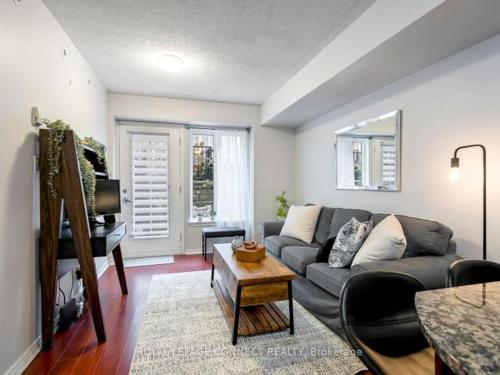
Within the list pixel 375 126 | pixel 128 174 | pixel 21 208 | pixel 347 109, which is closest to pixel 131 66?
pixel 128 174

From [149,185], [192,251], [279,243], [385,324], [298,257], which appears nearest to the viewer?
[385,324]

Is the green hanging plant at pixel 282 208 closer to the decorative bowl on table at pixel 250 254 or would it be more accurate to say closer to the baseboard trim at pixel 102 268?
the decorative bowl on table at pixel 250 254

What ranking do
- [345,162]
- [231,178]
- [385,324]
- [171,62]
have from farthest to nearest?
[231,178], [345,162], [171,62], [385,324]

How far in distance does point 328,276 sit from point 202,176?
3.09 metres

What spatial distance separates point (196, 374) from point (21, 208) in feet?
5.13

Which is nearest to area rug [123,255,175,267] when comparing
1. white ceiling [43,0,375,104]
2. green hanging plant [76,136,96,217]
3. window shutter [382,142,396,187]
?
green hanging plant [76,136,96,217]

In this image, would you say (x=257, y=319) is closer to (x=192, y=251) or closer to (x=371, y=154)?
(x=371, y=154)

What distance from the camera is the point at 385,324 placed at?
1.02m

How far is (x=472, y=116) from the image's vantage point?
79.5 inches

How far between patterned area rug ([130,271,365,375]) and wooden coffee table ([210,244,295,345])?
3.0 inches

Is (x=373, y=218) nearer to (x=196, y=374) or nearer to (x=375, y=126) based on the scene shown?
(x=375, y=126)

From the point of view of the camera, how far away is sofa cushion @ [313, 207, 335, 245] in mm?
3252

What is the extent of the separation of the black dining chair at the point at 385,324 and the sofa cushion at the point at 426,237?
1.22m

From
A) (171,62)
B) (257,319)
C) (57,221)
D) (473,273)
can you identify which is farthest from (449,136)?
(57,221)
